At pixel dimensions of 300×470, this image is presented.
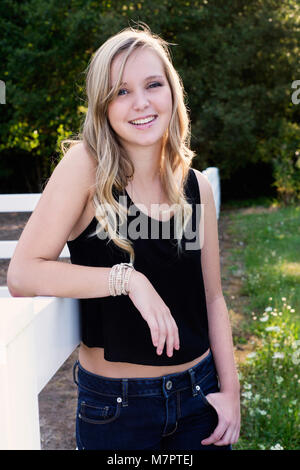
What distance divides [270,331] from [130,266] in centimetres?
263

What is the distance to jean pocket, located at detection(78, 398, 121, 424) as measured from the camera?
1592 mm

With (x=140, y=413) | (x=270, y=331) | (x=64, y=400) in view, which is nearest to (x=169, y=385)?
(x=140, y=413)

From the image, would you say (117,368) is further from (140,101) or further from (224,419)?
(140,101)

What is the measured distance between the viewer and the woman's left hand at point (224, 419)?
5.60 feet

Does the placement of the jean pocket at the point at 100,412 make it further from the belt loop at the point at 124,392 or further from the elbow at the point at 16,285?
the elbow at the point at 16,285

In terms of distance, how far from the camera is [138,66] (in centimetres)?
170

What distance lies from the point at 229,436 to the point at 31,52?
12441mm

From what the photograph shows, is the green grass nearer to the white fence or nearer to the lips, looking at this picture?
the lips

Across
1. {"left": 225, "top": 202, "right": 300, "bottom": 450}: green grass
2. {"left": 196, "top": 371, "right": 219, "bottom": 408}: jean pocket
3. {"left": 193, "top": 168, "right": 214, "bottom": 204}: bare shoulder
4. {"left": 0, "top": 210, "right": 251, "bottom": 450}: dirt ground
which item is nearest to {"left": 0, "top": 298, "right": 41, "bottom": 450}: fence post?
{"left": 196, "top": 371, "right": 219, "bottom": 408}: jean pocket

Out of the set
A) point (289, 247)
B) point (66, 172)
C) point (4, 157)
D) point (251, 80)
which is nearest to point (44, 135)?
point (4, 157)

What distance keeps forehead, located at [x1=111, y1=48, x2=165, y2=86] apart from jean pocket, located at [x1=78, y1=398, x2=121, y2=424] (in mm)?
958
